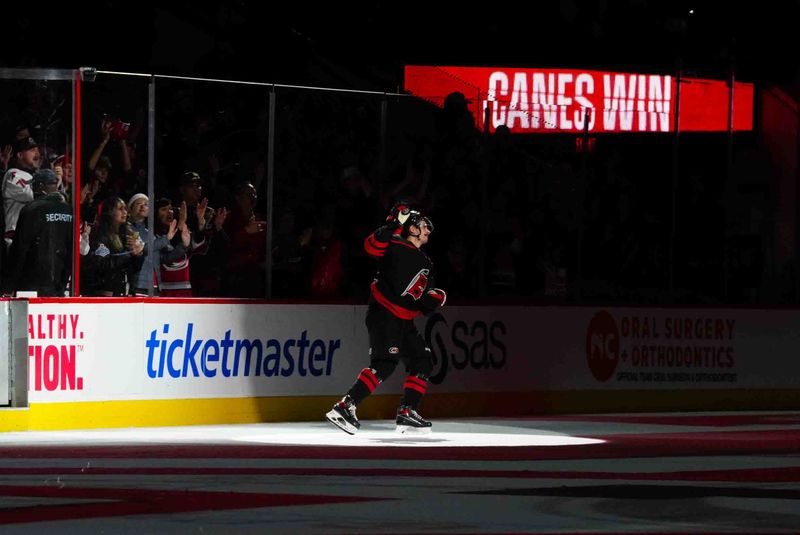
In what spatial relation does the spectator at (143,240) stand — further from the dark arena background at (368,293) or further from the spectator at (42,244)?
the spectator at (42,244)

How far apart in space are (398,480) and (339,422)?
409 cm

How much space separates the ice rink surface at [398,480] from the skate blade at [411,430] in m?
0.14

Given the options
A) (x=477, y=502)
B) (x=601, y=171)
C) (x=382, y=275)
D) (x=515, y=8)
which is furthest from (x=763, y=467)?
(x=515, y=8)

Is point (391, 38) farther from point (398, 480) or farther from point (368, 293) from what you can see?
point (398, 480)

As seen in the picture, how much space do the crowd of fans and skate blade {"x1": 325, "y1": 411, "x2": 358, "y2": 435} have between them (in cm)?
238

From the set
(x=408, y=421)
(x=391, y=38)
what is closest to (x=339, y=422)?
(x=408, y=421)

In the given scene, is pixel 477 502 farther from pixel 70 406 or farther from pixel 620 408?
pixel 620 408

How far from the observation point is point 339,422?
14.8m

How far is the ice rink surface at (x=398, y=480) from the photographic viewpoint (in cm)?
850

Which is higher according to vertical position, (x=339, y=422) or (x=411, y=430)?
(x=339, y=422)

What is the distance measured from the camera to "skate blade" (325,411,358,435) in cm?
1480

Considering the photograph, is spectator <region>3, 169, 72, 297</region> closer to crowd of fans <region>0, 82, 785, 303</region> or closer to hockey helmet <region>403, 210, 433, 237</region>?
crowd of fans <region>0, 82, 785, 303</region>

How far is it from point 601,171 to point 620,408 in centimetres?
275

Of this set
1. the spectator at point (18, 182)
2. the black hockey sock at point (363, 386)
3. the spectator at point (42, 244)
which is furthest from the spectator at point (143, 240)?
the black hockey sock at point (363, 386)
